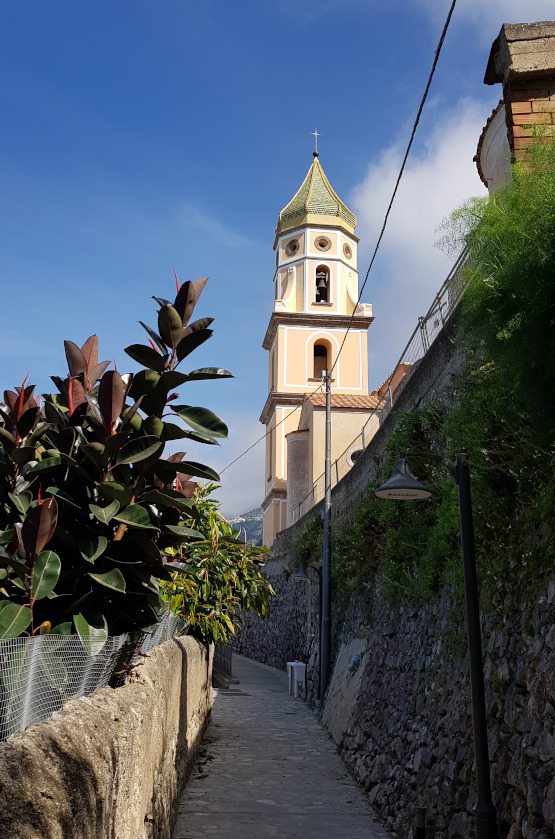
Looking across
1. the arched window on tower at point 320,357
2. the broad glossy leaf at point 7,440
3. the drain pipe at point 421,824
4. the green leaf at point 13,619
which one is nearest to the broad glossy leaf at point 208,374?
the broad glossy leaf at point 7,440

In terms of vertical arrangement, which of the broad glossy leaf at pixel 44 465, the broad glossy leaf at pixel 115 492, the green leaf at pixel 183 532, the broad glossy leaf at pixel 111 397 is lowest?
the green leaf at pixel 183 532

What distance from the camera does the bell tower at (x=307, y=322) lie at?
1586 inches

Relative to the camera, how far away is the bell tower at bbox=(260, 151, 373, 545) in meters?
40.3

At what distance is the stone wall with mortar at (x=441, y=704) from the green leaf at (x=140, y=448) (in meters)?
2.87

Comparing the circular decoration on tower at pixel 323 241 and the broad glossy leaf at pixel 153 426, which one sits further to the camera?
the circular decoration on tower at pixel 323 241

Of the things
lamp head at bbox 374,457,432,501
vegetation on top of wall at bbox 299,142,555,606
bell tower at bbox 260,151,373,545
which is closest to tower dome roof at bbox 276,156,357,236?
bell tower at bbox 260,151,373,545

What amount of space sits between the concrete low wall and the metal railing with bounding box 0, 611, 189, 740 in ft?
0.53

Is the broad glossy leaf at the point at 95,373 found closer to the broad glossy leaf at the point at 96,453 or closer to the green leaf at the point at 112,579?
the broad glossy leaf at the point at 96,453

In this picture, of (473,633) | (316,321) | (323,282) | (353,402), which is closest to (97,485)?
(473,633)

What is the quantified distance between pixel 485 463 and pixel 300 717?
10361 mm

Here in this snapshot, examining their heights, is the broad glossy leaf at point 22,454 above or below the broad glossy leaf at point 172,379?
below

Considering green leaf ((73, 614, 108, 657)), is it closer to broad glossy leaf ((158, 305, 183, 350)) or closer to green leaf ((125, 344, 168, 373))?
green leaf ((125, 344, 168, 373))

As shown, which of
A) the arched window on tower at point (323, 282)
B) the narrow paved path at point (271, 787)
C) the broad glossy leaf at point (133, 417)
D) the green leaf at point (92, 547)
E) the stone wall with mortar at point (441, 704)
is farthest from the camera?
the arched window on tower at point (323, 282)

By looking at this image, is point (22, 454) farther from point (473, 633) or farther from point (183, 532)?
point (473, 633)
